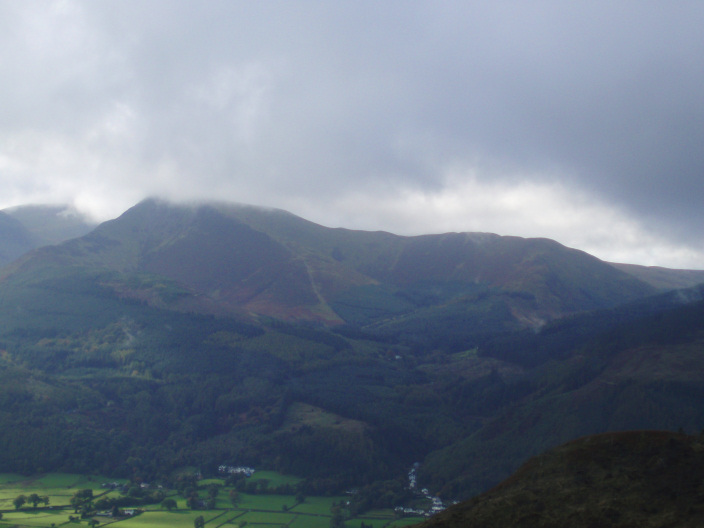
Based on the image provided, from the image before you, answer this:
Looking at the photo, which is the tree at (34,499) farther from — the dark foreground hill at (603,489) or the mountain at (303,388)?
the dark foreground hill at (603,489)

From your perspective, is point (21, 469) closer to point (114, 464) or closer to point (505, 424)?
point (114, 464)

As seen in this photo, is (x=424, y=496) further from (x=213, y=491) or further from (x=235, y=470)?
(x=235, y=470)

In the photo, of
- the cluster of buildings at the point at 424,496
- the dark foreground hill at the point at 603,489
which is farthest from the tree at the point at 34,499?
the dark foreground hill at the point at 603,489

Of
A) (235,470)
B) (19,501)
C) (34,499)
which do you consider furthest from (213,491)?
(19,501)

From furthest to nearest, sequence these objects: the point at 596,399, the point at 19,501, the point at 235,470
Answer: the point at 235,470 → the point at 596,399 → the point at 19,501

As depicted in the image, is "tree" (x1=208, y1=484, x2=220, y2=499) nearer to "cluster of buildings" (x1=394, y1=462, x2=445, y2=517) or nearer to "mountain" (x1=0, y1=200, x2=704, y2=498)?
"mountain" (x1=0, y1=200, x2=704, y2=498)

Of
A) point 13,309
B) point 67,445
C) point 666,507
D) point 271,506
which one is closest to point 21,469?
point 67,445
